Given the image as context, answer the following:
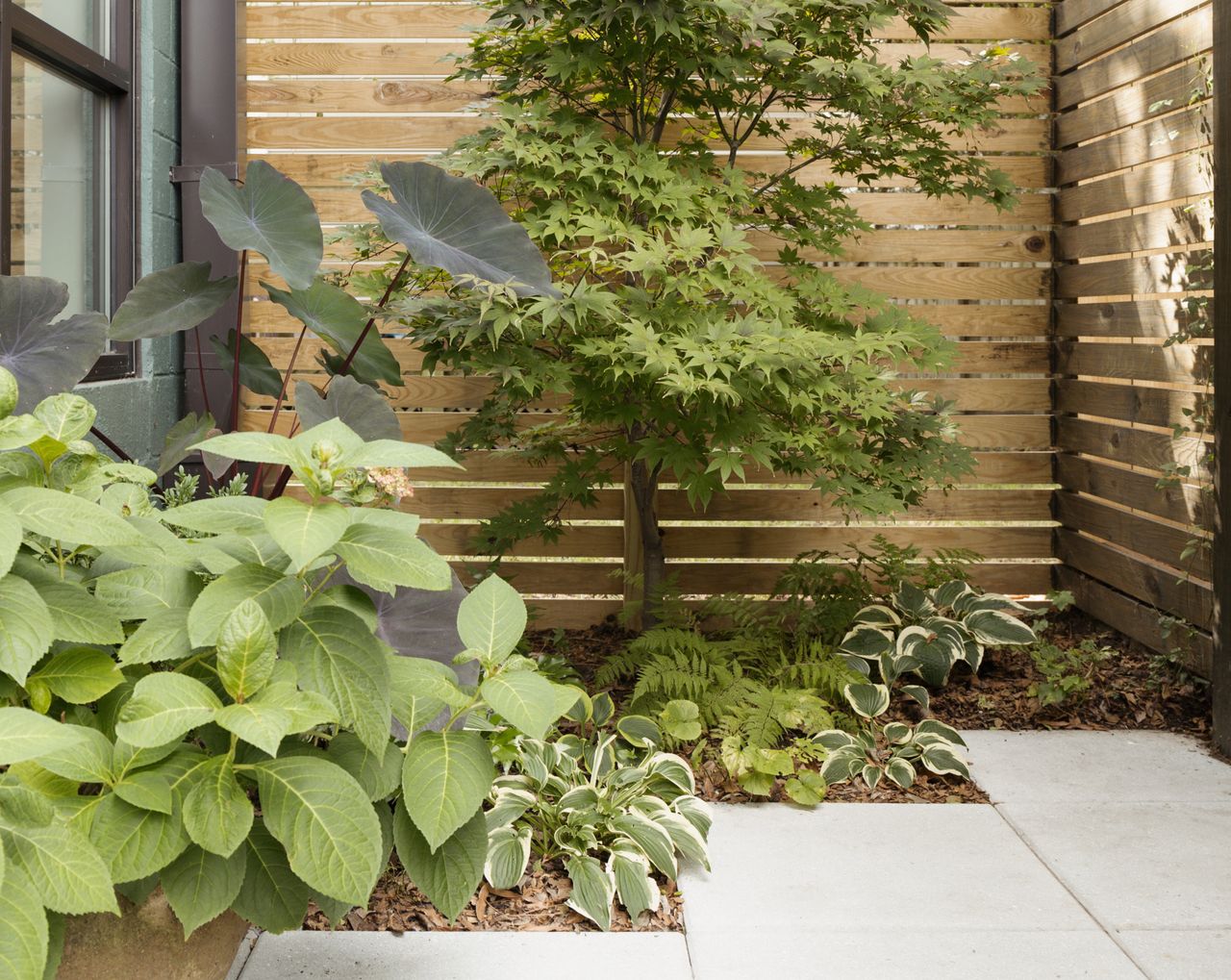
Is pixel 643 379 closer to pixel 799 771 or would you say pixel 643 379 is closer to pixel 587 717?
pixel 587 717

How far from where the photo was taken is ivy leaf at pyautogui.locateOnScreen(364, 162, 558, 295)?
6.59ft

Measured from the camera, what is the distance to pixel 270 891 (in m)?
1.10

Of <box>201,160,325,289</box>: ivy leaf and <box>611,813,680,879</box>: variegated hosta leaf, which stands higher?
<box>201,160,325,289</box>: ivy leaf

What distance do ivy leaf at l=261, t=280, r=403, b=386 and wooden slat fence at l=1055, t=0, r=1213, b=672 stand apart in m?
2.04

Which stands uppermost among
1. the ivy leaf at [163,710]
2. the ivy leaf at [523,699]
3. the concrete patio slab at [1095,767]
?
the ivy leaf at [163,710]

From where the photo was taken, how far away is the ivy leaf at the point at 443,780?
3.54 feet

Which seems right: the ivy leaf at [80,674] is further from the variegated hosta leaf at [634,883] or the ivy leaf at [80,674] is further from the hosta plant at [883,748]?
the hosta plant at [883,748]

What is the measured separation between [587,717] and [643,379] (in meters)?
0.78

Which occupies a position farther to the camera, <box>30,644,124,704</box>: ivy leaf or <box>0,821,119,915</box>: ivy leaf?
<box>30,644,124,704</box>: ivy leaf

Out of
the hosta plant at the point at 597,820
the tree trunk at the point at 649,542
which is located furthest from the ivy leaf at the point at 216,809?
the tree trunk at the point at 649,542

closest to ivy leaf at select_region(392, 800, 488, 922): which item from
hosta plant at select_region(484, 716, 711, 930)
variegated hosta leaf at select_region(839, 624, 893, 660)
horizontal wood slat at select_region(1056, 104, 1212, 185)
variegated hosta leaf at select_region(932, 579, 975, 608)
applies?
hosta plant at select_region(484, 716, 711, 930)

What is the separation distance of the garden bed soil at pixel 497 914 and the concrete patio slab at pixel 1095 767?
933 millimetres

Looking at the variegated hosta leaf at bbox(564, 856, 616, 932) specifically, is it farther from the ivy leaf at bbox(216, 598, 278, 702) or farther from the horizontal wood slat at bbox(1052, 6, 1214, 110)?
the horizontal wood slat at bbox(1052, 6, 1214, 110)

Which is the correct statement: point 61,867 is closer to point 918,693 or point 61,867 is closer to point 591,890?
point 591,890
